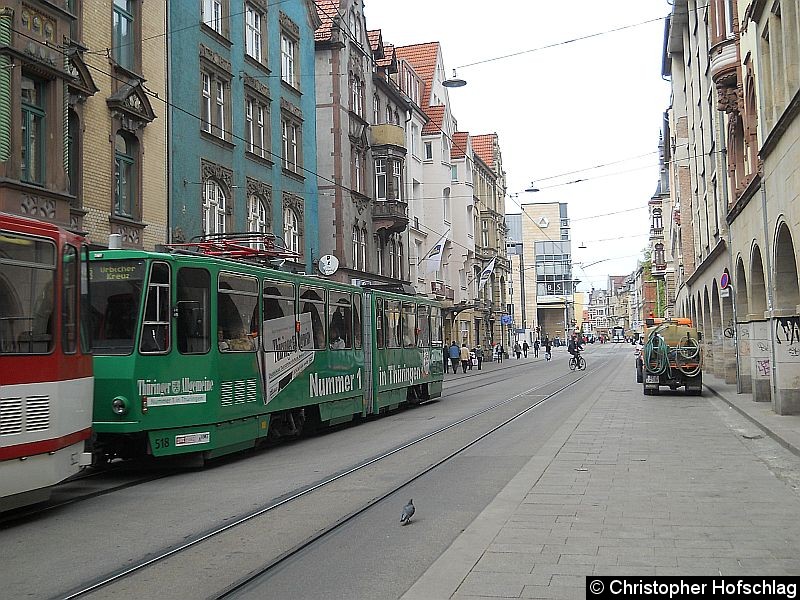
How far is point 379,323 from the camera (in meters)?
22.0

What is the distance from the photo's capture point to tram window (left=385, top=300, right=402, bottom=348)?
22734 mm

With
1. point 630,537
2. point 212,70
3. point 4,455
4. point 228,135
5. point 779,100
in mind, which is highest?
point 212,70

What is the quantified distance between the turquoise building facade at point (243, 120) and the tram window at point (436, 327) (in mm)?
6642

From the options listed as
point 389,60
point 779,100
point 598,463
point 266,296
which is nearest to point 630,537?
point 598,463

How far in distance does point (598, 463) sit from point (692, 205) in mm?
36378

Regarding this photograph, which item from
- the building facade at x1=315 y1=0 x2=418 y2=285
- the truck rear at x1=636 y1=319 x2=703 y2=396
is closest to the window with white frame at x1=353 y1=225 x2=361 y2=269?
the building facade at x1=315 y1=0 x2=418 y2=285

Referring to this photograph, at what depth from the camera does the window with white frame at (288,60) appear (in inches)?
1321

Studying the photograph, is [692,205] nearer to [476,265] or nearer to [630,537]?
[476,265]

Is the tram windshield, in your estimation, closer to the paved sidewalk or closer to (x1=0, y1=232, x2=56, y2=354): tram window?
(x1=0, y1=232, x2=56, y2=354): tram window

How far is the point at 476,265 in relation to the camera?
2783 inches

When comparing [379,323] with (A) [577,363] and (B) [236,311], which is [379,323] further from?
(A) [577,363]

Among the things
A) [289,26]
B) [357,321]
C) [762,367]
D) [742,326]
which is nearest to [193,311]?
[357,321]

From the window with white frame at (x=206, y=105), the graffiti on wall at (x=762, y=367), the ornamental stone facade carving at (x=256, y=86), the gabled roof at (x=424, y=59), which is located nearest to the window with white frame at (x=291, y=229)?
the ornamental stone facade carving at (x=256, y=86)

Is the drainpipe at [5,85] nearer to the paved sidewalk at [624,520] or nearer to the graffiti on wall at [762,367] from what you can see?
the paved sidewalk at [624,520]
